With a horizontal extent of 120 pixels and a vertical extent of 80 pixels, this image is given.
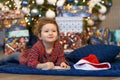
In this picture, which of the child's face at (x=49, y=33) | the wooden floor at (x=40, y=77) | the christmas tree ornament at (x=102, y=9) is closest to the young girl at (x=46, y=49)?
the child's face at (x=49, y=33)

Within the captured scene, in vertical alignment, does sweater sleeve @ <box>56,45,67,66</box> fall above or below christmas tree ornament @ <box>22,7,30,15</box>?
below

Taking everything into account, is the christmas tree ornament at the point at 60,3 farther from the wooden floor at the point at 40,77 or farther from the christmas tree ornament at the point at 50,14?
the wooden floor at the point at 40,77

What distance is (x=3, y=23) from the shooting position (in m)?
3.43

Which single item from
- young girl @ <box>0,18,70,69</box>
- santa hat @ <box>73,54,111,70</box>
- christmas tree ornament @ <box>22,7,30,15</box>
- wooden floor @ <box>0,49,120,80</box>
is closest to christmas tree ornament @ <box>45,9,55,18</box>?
christmas tree ornament @ <box>22,7,30,15</box>

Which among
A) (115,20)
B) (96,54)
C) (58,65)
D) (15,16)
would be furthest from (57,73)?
(115,20)

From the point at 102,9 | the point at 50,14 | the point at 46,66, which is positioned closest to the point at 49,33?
the point at 46,66

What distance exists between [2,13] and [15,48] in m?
0.54

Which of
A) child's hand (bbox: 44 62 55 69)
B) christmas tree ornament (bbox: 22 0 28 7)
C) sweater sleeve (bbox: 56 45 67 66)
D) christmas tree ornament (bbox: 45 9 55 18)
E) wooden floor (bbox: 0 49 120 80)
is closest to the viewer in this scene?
wooden floor (bbox: 0 49 120 80)

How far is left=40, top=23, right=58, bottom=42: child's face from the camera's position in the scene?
77.1 inches

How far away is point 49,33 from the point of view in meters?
1.96

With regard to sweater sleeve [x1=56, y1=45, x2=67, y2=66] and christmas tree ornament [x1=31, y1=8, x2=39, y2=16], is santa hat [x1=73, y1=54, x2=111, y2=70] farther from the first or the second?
christmas tree ornament [x1=31, y1=8, x2=39, y2=16]

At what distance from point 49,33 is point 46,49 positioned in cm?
12

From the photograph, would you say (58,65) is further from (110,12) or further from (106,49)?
(110,12)

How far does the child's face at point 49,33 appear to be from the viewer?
6.43ft
